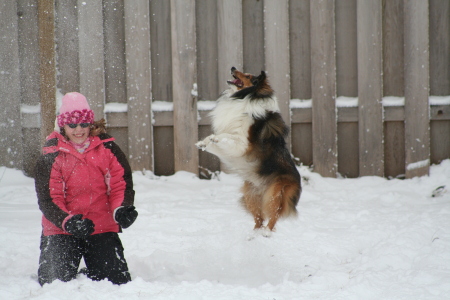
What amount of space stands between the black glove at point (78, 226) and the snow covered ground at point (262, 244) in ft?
0.89

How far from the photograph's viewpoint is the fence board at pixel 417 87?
479 centimetres

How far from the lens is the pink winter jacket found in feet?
8.86

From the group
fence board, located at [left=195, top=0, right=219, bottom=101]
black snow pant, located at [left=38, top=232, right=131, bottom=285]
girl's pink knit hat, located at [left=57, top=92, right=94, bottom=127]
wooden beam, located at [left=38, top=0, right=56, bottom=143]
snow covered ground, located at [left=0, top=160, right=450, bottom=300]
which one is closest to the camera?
snow covered ground, located at [left=0, top=160, right=450, bottom=300]

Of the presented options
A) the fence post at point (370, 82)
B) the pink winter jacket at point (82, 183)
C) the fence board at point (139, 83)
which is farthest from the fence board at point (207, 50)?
the pink winter jacket at point (82, 183)

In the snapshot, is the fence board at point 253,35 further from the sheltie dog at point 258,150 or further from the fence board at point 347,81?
the sheltie dog at point 258,150

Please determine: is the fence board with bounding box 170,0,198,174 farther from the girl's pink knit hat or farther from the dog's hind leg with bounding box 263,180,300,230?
the girl's pink knit hat

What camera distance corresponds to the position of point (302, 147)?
16.4 feet

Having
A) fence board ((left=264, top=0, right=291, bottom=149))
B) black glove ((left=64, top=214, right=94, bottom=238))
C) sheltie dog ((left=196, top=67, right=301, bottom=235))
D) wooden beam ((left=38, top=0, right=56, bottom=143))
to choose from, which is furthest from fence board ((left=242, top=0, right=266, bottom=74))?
black glove ((left=64, top=214, right=94, bottom=238))

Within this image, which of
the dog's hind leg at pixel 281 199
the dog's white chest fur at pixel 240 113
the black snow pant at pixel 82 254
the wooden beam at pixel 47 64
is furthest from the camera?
the wooden beam at pixel 47 64

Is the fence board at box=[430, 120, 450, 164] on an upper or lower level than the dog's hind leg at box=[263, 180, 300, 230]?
upper

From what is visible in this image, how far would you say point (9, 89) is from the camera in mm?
4699

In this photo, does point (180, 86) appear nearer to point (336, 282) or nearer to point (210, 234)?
point (210, 234)

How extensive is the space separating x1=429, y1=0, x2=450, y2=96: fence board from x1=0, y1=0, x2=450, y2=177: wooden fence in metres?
0.01

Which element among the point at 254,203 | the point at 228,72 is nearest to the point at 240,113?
the point at 254,203
